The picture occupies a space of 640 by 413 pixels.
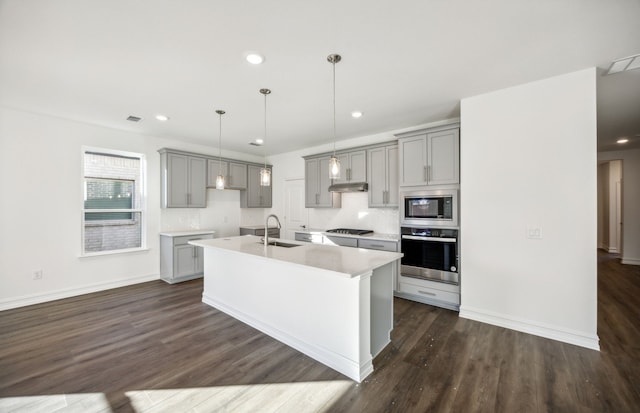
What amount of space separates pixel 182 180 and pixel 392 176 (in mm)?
3836

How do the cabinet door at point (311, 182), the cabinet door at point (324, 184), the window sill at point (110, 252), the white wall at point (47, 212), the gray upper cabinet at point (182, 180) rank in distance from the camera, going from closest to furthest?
the white wall at point (47, 212), the window sill at point (110, 252), the gray upper cabinet at point (182, 180), the cabinet door at point (324, 184), the cabinet door at point (311, 182)

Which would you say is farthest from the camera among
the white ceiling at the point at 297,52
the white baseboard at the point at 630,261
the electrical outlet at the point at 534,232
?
the white baseboard at the point at 630,261

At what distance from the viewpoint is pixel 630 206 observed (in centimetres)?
599

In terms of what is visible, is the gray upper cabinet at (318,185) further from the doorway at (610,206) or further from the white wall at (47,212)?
the doorway at (610,206)

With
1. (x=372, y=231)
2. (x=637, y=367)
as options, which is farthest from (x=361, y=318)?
(x=372, y=231)

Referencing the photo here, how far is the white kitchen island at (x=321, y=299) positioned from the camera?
2.13 metres

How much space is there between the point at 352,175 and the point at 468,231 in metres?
2.12

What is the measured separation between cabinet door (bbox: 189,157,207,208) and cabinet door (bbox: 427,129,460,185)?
417 centimetres

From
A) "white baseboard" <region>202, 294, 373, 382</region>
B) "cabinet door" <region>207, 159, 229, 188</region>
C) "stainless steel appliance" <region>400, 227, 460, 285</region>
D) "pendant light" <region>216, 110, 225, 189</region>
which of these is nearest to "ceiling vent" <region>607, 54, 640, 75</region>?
"stainless steel appliance" <region>400, 227, 460, 285</region>

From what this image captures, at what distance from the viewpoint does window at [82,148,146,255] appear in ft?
14.0

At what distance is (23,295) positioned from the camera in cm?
365

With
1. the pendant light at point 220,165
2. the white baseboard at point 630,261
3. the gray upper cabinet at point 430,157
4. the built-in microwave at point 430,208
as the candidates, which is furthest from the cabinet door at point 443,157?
the white baseboard at point 630,261

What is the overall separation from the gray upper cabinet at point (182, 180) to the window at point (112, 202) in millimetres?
425

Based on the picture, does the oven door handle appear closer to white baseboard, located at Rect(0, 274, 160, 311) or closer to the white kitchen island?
the white kitchen island
